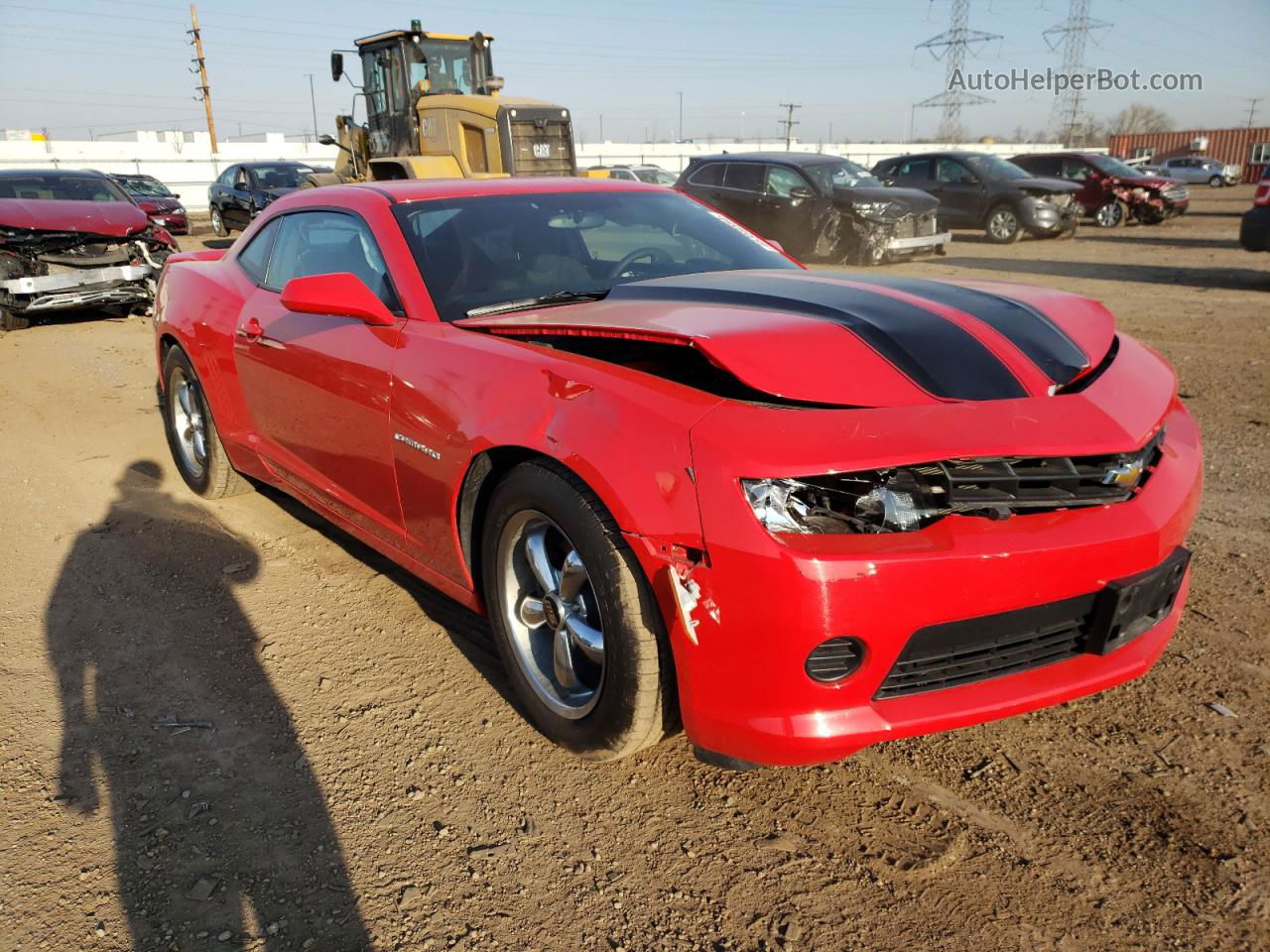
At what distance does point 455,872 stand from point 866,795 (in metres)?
1.03

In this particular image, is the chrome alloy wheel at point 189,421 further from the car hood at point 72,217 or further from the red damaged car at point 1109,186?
the red damaged car at point 1109,186

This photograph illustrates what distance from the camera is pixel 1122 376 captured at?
8.05ft

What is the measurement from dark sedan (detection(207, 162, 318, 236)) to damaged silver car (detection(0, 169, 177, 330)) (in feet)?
25.3

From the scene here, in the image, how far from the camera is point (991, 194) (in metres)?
17.1

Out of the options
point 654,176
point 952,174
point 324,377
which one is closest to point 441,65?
point 654,176

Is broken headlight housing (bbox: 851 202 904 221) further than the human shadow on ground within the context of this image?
Yes

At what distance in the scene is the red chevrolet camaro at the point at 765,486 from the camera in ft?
6.34

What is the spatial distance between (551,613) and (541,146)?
12.2m

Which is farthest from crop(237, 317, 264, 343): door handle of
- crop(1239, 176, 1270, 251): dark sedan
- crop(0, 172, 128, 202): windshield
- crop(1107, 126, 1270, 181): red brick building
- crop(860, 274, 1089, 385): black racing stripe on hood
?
crop(1107, 126, 1270, 181): red brick building

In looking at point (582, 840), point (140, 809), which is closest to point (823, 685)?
point (582, 840)

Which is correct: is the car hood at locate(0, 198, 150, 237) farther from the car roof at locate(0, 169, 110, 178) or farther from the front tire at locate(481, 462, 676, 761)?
the front tire at locate(481, 462, 676, 761)

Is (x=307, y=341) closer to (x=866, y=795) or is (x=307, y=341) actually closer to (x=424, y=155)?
(x=866, y=795)

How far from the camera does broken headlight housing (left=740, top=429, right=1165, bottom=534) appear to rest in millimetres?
1959

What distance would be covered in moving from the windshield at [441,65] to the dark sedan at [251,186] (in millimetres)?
5580
